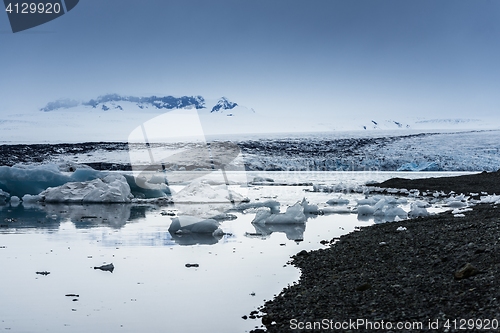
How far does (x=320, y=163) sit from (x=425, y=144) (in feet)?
54.8

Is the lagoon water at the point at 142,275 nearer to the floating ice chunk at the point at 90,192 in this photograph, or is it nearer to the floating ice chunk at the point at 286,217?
the floating ice chunk at the point at 286,217

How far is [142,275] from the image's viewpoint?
22.9 ft

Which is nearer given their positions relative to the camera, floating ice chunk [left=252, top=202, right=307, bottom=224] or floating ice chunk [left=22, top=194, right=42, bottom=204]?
floating ice chunk [left=252, top=202, right=307, bottom=224]

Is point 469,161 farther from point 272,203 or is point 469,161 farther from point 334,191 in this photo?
point 272,203

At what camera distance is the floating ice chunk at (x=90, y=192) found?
2028cm

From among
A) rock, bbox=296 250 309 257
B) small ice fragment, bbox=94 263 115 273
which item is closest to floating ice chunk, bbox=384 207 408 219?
rock, bbox=296 250 309 257

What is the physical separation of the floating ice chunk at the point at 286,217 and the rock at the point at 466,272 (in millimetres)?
7809

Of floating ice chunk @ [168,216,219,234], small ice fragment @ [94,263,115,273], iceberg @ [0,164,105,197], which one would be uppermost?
iceberg @ [0,164,105,197]

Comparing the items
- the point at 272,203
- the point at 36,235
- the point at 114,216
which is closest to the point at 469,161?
the point at 272,203

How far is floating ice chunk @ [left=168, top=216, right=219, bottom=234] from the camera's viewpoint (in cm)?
1100

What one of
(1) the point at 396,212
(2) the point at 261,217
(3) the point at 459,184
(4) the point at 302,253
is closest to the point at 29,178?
(2) the point at 261,217

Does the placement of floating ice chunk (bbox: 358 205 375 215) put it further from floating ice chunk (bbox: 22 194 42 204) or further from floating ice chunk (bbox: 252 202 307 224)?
floating ice chunk (bbox: 22 194 42 204)

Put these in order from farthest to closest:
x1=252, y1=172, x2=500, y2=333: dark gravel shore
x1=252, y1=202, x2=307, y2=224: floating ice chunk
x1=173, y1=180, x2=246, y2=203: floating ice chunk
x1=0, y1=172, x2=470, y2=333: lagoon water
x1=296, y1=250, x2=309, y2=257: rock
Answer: x1=173, y1=180, x2=246, y2=203: floating ice chunk
x1=252, y1=202, x2=307, y2=224: floating ice chunk
x1=296, y1=250, x2=309, y2=257: rock
x1=0, y1=172, x2=470, y2=333: lagoon water
x1=252, y1=172, x2=500, y2=333: dark gravel shore

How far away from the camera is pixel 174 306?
552 centimetres
